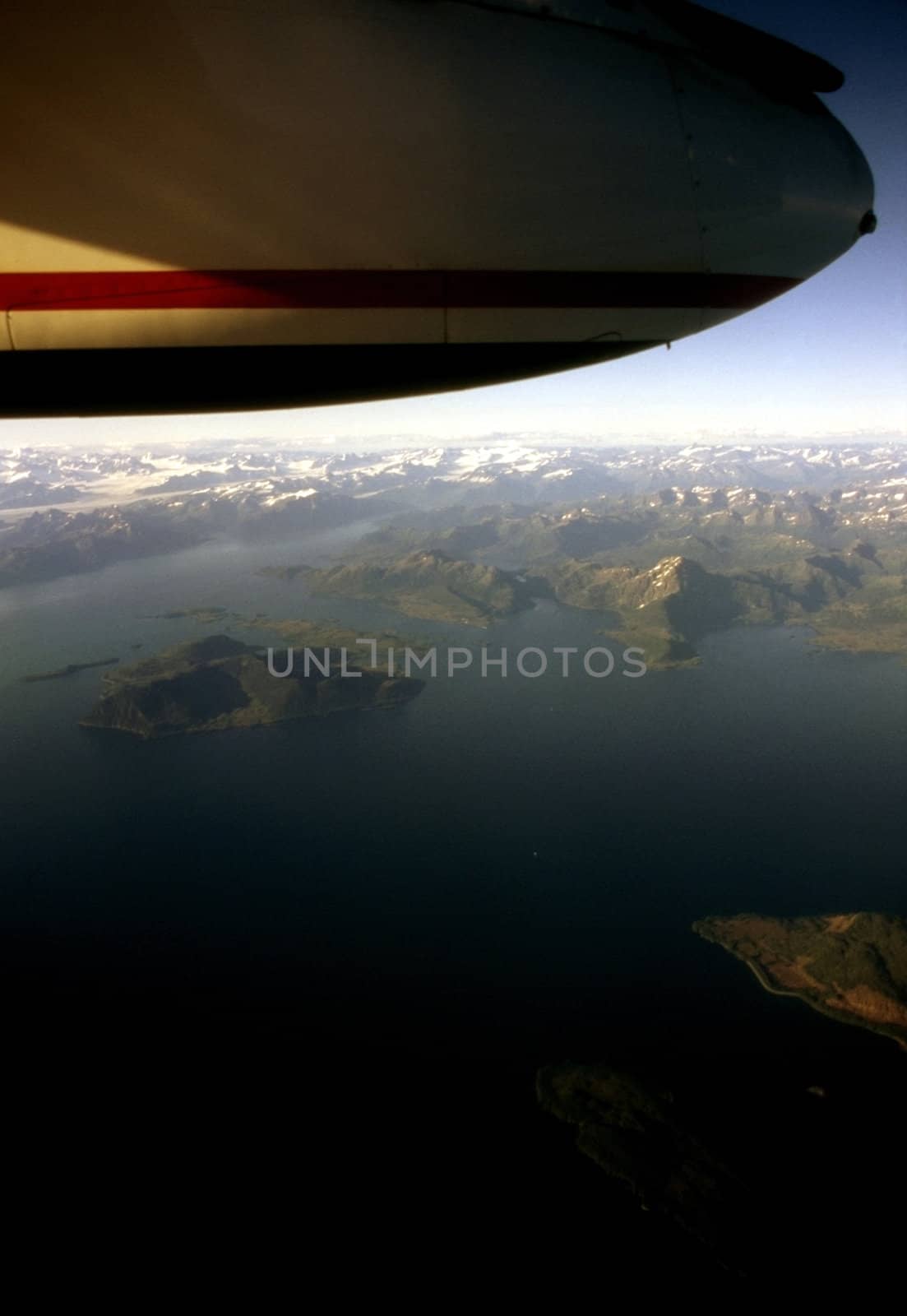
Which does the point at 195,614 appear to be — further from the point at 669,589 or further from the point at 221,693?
the point at 669,589

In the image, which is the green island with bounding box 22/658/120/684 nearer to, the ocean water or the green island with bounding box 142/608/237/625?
the ocean water

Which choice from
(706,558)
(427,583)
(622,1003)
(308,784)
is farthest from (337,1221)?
(706,558)

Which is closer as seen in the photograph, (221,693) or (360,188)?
(360,188)

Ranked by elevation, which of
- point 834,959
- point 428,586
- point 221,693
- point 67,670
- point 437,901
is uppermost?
point 428,586

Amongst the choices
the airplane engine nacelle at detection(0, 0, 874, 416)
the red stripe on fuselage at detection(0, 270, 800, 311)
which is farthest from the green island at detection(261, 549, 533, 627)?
the red stripe on fuselage at detection(0, 270, 800, 311)

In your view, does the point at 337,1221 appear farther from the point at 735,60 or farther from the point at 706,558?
the point at 706,558

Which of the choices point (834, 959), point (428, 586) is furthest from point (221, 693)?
point (834, 959)
